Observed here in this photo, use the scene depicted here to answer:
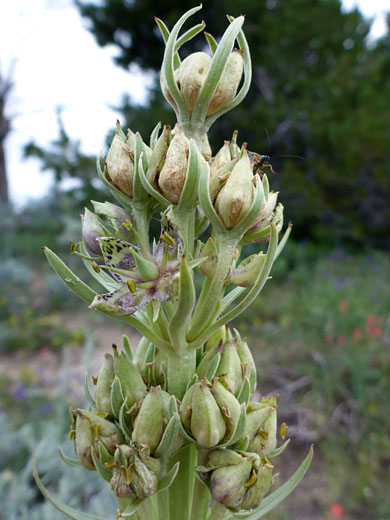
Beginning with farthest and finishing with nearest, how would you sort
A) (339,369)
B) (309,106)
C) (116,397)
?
(309,106) → (339,369) → (116,397)

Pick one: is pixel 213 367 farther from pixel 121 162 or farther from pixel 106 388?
pixel 121 162

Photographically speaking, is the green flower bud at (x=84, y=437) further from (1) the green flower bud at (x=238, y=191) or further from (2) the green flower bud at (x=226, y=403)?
(1) the green flower bud at (x=238, y=191)

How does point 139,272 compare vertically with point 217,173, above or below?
below

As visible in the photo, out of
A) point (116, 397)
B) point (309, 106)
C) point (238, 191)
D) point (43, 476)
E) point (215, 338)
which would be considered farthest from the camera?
point (309, 106)

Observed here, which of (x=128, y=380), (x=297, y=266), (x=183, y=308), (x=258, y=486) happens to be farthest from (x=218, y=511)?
(x=297, y=266)

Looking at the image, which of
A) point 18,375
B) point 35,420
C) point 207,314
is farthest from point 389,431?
point 18,375

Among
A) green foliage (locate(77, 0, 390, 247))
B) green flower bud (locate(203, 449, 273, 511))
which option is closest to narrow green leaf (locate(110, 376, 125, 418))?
green flower bud (locate(203, 449, 273, 511))

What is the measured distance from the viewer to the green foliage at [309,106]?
8.00 metres

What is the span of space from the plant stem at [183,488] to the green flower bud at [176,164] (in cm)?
61

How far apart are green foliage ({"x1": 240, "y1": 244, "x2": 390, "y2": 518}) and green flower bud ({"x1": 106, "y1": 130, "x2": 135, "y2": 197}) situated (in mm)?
3338

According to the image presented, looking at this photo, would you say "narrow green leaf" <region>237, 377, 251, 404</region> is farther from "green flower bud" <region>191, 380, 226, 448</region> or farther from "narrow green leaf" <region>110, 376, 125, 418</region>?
"narrow green leaf" <region>110, 376, 125, 418</region>

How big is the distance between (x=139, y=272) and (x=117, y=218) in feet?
0.56

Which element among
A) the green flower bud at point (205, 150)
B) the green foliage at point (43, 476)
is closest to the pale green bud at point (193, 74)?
the green flower bud at point (205, 150)

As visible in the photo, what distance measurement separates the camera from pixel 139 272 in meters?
0.88
